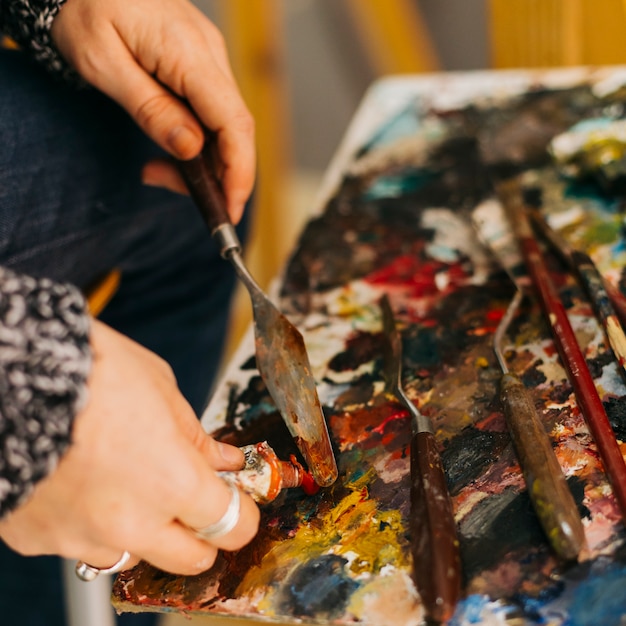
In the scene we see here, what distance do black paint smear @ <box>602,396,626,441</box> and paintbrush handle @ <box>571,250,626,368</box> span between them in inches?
1.3

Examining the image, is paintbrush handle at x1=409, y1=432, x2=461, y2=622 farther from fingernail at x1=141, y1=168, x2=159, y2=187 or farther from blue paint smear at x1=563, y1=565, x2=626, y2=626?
fingernail at x1=141, y1=168, x2=159, y2=187

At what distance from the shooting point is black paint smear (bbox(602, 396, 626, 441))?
0.49m

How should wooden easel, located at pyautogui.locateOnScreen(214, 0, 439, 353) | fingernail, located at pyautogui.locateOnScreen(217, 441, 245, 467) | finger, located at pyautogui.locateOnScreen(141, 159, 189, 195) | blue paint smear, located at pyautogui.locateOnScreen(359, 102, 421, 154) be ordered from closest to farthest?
fingernail, located at pyautogui.locateOnScreen(217, 441, 245, 467) → finger, located at pyautogui.locateOnScreen(141, 159, 189, 195) → blue paint smear, located at pyautogui.locateOnScreen(359, 102, 421, 154) → wooden easel, located at pyautogui.locateOnScreen(214, 0, 439, 353)

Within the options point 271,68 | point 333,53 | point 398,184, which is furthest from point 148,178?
point 333,53

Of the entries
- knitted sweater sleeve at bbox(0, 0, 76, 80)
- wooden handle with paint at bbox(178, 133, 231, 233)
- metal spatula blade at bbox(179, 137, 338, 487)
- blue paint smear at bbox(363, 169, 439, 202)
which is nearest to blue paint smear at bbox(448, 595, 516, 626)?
metal spatula blade at bbox(179, 137, 338, 487)

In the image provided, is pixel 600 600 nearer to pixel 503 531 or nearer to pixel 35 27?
pixel 503 531

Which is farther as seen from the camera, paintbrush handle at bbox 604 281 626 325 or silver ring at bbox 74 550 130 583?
paintbrush handle at bbox 604 281 626 325

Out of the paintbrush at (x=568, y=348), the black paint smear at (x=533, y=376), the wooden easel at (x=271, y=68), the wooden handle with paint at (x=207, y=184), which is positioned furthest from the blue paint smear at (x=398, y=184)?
the wooden easel at (x=271, y=68)

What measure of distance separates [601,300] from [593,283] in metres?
0.03

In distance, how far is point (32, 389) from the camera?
1.26ft

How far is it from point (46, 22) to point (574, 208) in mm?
553

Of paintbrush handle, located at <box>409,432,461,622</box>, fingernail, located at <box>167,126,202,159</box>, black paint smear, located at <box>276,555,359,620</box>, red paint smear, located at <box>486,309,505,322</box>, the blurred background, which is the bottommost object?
the blurred background

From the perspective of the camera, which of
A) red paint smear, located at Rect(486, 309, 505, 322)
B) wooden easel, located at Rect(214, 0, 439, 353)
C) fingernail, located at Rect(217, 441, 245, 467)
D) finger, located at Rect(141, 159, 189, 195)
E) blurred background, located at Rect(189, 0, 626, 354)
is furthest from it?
wooden easel, located at Rect(214, 0, 439, 353)

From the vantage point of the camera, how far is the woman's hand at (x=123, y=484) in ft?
1.31
